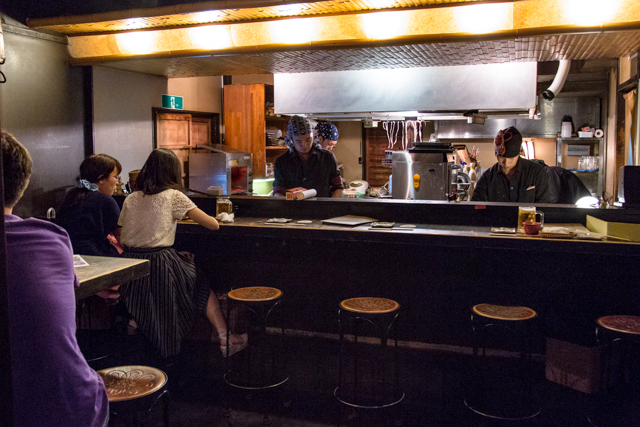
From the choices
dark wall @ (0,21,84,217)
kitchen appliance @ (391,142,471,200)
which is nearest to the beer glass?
kitchen appliance @ (391,142,471,200)

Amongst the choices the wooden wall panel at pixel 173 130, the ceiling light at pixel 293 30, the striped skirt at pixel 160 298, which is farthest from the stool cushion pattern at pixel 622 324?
the wooden wall panel at pixel 173 130

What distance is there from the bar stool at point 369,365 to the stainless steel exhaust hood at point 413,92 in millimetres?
2060

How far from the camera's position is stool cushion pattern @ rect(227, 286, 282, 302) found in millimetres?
3092

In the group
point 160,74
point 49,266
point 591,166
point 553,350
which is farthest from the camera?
point 591,166

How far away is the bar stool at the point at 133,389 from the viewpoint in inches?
76.3

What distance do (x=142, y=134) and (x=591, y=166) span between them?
229 inches

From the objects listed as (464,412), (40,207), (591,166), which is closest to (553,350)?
(464,412)

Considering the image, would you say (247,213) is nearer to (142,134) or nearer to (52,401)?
(142,134)

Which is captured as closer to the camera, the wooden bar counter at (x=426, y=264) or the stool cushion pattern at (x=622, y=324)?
the stool cushion pattern at (x=622, y=324)

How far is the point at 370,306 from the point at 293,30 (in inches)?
82.0

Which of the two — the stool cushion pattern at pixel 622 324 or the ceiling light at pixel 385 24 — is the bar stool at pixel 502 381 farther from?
the ceiling light at pixel 385 24

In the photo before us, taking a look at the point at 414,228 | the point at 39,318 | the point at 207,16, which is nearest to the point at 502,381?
the point at 414,228

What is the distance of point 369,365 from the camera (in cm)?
368

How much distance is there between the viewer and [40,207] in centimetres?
444
